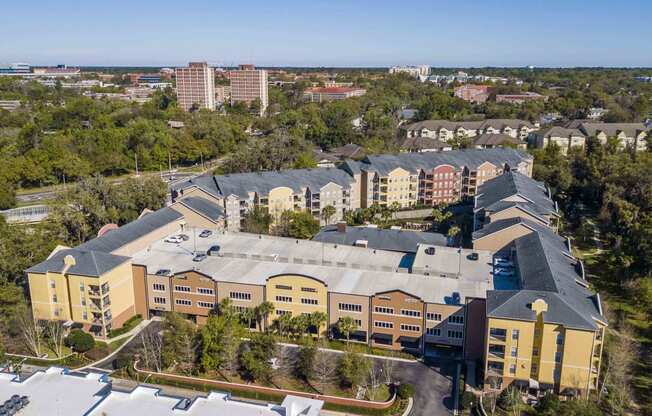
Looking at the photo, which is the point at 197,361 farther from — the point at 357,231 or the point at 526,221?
the point at 526,221

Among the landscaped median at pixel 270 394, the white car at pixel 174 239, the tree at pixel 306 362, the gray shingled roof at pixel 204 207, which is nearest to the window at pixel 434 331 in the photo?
the landscaped median at pixel 270 394

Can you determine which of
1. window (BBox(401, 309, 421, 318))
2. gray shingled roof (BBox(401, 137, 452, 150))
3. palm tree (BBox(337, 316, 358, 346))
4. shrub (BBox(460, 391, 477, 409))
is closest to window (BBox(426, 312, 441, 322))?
window (BBox(401, 309, 421, 318))

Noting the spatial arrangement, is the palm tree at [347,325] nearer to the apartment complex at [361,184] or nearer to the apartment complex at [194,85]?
the apartment complex at [361,184]

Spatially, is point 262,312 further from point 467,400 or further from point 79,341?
point 467,400

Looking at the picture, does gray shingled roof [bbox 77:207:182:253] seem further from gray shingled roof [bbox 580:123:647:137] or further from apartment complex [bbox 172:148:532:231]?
gray shingled roof [bbox 580:123:647:137]

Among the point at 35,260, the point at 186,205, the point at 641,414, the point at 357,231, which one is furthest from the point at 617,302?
the point at 35,260
